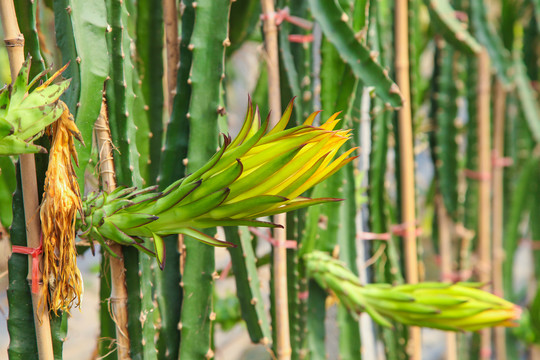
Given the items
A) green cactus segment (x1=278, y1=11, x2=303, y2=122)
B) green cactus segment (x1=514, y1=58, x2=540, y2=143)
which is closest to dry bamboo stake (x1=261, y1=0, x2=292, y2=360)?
green cactus segment (x1=278, y1=11, x2=303, y2=122)

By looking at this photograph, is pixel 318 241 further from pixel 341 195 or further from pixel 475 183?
pixel 475 183

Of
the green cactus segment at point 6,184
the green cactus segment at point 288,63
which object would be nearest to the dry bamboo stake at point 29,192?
the green cactus segment at point 6,184

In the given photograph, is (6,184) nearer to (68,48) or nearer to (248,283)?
(68,48)

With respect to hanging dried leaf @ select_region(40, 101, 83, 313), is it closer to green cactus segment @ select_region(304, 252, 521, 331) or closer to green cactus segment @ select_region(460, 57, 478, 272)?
green cactus segment @ select_region(304, 252, 521, 331)

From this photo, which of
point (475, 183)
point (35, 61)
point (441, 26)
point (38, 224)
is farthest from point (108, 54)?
point (475, 183)

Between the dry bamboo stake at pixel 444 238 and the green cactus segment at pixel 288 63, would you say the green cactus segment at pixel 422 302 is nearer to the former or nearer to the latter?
the green cactus segment at pixel 288 63

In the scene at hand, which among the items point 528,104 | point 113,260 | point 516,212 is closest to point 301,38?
point 113,260
